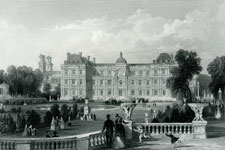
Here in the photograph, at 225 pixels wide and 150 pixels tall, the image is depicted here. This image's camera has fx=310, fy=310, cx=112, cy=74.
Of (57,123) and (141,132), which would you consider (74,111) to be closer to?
(57,123)

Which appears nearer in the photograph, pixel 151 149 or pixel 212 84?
pixel 151 149

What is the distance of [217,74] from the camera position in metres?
15.0

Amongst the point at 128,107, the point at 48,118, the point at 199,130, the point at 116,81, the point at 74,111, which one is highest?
the point at 116,81

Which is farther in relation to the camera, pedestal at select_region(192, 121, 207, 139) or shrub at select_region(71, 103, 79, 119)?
shrub at select_region(71, 103, 79, 119)

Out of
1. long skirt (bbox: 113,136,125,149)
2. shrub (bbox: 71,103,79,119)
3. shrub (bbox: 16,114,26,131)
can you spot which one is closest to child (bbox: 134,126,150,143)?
long skirt (bbox: 113,136,125,149)

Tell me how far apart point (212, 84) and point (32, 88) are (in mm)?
8754

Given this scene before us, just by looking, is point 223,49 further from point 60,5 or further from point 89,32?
point 60,5

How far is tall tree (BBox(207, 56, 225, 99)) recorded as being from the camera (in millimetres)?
13123

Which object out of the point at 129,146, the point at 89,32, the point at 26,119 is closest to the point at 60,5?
the point at 89,32

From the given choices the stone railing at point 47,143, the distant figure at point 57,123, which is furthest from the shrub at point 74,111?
the stone railing at point 47,143

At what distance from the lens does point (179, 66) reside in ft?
56.4

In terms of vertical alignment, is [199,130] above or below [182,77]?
below

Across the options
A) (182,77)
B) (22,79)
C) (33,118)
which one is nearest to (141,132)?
(33,118)

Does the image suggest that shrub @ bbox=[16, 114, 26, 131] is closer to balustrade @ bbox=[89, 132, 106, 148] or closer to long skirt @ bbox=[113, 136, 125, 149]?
balustrade @ bbox=[89, 132, 106, 148]
